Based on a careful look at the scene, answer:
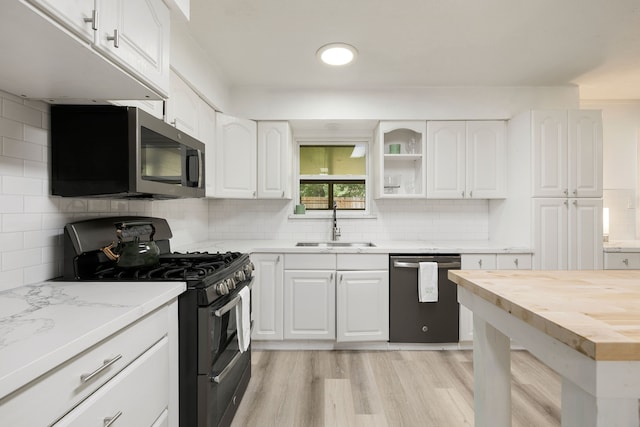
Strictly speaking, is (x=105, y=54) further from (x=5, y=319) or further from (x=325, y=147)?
(x=325, y=147)

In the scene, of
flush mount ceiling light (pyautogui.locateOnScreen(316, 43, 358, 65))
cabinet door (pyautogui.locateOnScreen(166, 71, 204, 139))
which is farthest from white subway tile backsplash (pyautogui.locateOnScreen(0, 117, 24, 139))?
flush mount ceiling light (pyautogui.locateOnScreen(316, 43, 358, 65))

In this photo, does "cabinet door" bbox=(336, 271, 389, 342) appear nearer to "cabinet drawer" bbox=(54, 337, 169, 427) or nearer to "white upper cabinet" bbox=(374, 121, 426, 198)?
"white upper cabinet" bbox=(374, 121, 426, 198)

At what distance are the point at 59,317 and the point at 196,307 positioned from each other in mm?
542

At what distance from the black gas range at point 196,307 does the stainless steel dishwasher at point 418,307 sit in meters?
1.47

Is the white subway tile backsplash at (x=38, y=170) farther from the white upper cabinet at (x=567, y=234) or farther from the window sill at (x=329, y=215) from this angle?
the white upper cabinet at (x=567, y=234)

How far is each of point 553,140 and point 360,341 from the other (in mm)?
2458

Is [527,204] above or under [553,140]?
under

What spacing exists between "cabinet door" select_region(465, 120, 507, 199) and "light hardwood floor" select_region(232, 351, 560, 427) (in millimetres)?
1506

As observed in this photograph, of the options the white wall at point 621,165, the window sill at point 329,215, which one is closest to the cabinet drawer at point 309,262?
the window sill at point 329,215

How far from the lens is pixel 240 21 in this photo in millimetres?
2062

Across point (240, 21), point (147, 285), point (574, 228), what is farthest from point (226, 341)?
point (574, 228)

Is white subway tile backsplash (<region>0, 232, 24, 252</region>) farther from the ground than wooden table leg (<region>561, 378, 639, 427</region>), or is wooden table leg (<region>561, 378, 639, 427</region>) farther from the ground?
white subway tile backsplash (<region>0, 232, 24, 252</region>)

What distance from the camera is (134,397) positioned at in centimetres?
104

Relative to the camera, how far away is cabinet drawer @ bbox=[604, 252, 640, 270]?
275 cm
